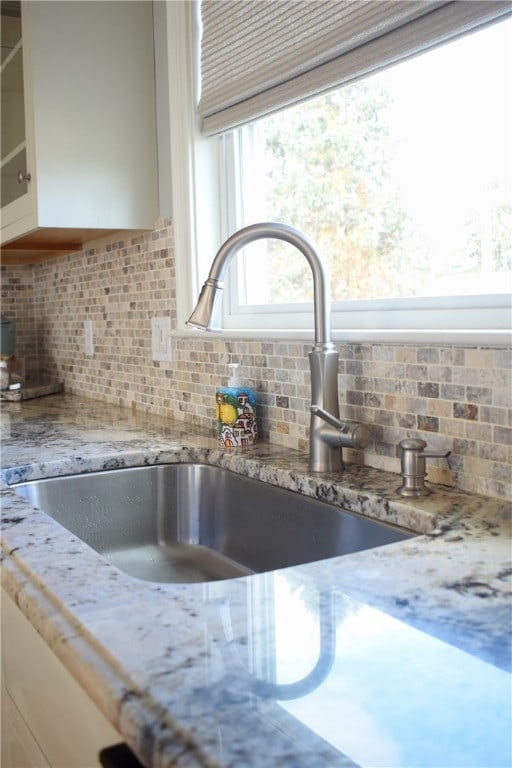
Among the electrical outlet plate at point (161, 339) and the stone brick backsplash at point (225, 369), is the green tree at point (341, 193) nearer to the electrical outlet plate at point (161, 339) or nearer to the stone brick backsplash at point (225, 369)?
the stone brick backsplash at point (225, 369)

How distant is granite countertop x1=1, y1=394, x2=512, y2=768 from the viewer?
0.56 meters

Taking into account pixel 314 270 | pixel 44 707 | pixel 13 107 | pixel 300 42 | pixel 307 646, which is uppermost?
pixel 13 107

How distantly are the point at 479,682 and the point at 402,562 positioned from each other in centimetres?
29

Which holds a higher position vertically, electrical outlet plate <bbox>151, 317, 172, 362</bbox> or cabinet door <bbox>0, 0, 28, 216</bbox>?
cabinet door <bbox>0, 0, 28, 216</bbox>

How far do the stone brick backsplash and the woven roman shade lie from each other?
18.4 inches

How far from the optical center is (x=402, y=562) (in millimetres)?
922

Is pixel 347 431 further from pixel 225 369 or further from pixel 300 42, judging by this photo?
pixel 300 42

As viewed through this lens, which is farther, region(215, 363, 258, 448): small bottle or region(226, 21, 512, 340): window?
region(215, 363, 258, 448): small bottle

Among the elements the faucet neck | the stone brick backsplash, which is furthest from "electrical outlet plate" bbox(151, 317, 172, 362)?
the faucet neck

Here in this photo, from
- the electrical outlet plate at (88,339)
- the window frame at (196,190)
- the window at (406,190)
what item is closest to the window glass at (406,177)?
the window at (406,190)

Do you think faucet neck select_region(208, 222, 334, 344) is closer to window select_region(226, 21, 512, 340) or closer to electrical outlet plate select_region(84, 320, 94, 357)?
window select_region(226, 21, 512, 340)

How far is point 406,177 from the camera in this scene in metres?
1.45

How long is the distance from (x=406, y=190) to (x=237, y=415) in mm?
553

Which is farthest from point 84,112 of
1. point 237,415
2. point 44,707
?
point 44,707
